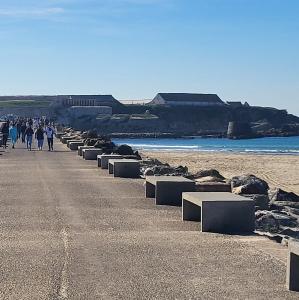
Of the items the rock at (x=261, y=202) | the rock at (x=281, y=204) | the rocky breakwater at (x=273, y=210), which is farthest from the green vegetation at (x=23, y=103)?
the rock at (x=261, y=202)

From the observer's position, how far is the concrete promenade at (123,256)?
271 inches

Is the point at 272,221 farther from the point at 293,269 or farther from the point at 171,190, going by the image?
the point at 293,269

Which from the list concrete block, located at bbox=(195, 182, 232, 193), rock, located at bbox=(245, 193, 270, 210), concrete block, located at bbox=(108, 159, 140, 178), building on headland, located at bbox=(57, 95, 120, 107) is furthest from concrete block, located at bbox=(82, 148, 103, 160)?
building on headland, located at bbox=(57, 95, 120, 107)

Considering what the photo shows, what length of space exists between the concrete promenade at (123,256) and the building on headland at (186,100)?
170894 mm

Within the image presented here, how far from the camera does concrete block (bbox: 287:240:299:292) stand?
6766 millimetres

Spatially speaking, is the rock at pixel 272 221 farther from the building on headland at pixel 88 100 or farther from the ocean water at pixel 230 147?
the building on headland at pixel 88 100

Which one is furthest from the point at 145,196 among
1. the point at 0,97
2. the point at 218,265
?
the point at 0,97

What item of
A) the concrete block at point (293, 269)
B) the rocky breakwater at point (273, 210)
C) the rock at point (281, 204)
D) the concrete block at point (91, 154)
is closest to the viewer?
the concrete block at point (293, 269)

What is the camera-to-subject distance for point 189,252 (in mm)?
8594

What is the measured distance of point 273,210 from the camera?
14.1m

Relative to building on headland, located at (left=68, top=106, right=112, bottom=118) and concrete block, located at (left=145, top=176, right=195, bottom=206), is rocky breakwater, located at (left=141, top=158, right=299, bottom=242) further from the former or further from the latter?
building on headland, located at (left=68, top=106, right=112, bottom=118)

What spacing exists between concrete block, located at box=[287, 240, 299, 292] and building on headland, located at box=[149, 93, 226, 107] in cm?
17560

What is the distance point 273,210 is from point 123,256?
6245 mm

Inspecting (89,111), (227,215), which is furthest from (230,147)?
(227,215)
